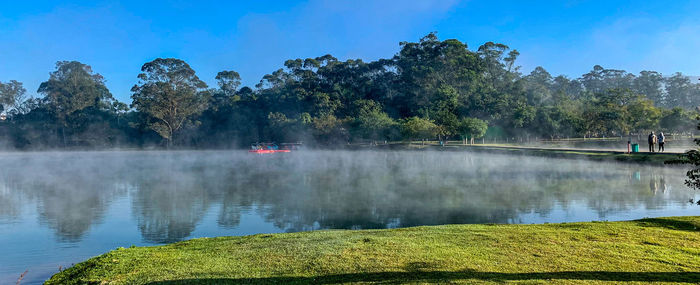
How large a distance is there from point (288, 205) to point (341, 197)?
2252 mm

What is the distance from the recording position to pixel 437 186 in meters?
18.7

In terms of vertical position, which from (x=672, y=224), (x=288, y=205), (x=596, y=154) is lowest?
(x=288, y=205)

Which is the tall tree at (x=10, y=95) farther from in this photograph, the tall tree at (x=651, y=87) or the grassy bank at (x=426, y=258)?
the tall tree at (x=651, y=87)

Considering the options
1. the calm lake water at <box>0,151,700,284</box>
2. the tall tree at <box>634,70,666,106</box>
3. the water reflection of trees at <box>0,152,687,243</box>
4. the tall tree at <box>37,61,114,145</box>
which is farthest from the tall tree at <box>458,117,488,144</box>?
the tall tree at <box>634,70,666,106</box>

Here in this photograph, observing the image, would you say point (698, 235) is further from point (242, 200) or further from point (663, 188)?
point (242, 200)

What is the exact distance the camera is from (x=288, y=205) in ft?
49.2

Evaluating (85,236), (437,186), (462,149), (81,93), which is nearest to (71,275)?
(85,236)

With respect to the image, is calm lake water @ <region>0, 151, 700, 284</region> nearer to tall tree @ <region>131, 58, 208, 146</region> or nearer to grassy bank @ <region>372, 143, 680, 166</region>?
grassy bank @ <region>372, 143, 680, 166</region>

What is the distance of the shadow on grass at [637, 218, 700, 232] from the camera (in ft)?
26.4

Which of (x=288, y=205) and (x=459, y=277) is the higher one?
(x=459, y=277)

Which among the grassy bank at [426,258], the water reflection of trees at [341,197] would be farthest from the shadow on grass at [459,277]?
the water reflection of trees at [341,197]

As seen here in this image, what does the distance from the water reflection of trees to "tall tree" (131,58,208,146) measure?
52.0 meters

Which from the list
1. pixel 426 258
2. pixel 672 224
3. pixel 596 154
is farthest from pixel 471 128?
pixel 426 258

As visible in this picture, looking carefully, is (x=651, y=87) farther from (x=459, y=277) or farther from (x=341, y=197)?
(x=459, y=277)
